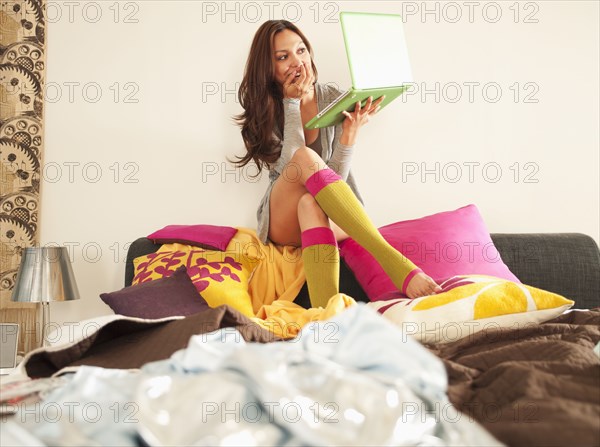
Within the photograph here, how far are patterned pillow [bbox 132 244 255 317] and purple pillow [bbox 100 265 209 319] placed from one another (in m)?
0.07

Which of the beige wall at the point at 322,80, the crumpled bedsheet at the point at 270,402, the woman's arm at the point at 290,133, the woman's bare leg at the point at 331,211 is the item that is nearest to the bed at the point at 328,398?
the crumpled bedsheet at the point at 270,402

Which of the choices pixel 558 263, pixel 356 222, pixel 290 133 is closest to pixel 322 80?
pixel 290 133

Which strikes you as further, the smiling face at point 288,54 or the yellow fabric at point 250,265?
the smiling face at point 288,54

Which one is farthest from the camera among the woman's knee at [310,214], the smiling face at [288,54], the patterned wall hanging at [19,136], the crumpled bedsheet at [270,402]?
the patterned wall hanging at [19,136]

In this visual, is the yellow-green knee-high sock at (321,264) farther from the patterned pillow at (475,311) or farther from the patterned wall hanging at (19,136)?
the patterned wall hanging at (19,136)

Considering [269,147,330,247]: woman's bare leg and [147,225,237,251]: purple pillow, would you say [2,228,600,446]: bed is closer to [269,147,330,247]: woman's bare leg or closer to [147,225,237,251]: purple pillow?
[269,147,330,247]: woman's bare leg

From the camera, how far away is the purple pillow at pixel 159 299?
1942 mm

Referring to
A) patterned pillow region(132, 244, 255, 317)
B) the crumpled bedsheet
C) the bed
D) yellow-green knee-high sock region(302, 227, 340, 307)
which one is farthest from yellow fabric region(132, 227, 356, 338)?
the crumpled bedsheet

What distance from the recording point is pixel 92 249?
104 inches

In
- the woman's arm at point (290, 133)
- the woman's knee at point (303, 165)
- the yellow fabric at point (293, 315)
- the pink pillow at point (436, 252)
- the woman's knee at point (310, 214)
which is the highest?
the woman's arm at point (290, 133)

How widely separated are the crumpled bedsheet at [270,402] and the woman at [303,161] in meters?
1.00

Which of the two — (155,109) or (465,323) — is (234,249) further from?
(465,323)

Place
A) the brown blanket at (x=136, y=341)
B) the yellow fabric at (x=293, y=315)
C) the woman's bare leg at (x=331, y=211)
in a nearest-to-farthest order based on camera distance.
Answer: the brown blanket at (x=136, y=341) → the yellow fabric at (x=293, y=315) → the woman's bare leg at (x=331, y=211)

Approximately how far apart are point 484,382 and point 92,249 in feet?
6.60
